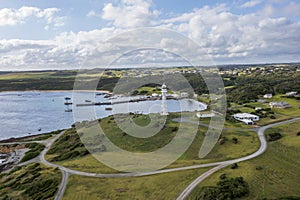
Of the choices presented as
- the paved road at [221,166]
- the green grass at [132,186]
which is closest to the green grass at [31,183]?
the green grass at [132,186]

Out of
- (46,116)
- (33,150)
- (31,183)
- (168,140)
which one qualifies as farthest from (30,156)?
(46,116)

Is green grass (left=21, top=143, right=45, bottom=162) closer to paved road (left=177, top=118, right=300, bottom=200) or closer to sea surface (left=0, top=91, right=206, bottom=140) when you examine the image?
sea surface (left=0, top=91, right=206, bottom=140)

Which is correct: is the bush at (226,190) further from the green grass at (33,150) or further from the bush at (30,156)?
the green grass at (33,150)

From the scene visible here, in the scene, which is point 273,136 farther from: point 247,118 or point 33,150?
point 33,150

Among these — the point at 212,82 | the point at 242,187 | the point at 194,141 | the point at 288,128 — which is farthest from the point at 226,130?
the point at 212,82

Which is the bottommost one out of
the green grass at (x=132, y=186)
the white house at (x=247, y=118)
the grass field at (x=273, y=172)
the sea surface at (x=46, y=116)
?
the sea surface at (x=46, y=116)

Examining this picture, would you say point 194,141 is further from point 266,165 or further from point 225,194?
point 225,194
